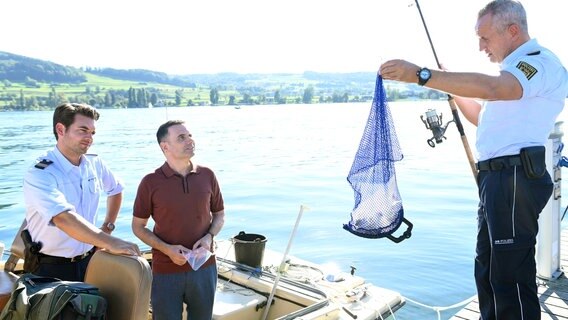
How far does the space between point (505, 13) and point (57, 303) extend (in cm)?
230

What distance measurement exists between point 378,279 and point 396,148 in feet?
18.5

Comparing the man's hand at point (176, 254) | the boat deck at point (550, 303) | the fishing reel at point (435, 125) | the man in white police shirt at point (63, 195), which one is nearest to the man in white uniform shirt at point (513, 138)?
the fishing reel at point (435, 125)

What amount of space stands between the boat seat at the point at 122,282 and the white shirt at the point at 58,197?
347 mm

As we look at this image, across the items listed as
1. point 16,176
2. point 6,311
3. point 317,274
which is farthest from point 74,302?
point 16,176

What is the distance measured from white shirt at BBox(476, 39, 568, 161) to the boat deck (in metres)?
1.65

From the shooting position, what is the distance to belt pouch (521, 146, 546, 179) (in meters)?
2.29

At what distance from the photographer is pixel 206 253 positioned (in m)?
2.90

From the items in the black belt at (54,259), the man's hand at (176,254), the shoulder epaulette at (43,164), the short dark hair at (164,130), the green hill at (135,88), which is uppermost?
the short dark hair at (164,130)

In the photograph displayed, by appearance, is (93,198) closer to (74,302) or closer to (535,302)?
(74,302)

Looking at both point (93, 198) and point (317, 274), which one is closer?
point (93, 198)

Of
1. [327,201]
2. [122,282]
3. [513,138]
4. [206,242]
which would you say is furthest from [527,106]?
[327,201]

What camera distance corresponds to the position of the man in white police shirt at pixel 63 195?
8.68ft

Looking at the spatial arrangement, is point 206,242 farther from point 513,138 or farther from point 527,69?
point 527,69

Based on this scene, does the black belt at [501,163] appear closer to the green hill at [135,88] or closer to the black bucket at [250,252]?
the black bucket at [250,252]
